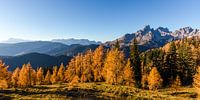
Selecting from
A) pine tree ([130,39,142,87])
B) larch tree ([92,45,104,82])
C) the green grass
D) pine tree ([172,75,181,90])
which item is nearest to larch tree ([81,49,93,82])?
larch tree ([92,45,104,82])

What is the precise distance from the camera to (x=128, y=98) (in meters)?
50.2

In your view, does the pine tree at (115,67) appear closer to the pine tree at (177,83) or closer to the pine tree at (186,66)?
the pine tree at (177,83)

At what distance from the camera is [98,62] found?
294 feet

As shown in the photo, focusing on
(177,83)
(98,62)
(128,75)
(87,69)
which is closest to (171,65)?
(177,83)

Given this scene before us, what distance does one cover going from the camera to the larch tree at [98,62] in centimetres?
8925

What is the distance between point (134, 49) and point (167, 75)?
70.2ft

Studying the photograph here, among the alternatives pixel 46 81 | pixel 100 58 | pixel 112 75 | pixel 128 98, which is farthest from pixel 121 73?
pixel 46 81

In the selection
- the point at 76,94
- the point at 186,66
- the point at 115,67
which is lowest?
the point at 76,94

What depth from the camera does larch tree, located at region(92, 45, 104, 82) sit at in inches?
3514

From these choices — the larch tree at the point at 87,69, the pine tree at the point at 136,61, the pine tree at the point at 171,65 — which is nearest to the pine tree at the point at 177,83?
the pine tree at the point at 171,65

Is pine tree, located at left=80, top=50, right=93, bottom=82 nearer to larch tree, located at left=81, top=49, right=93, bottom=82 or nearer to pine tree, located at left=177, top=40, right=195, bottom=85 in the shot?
larch tree, located at left=81, top=49, right=93, bottom=82

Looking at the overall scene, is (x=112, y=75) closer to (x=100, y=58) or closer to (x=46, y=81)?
(x=100, y=58)

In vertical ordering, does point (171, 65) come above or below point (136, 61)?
below

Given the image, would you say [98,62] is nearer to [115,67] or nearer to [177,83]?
[115,67]
